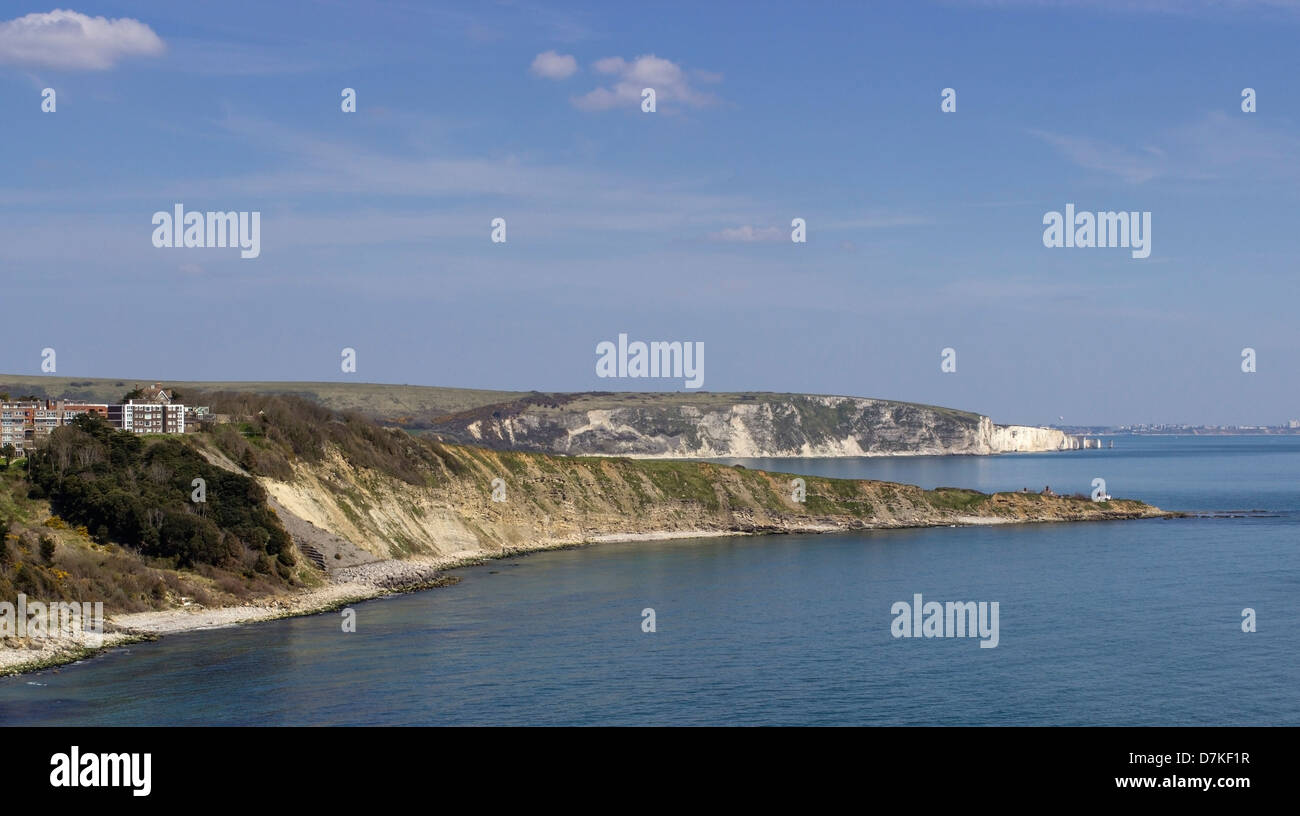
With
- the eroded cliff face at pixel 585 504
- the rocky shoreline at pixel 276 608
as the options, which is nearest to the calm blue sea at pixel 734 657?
the rocky shoreline at pixel 276 608

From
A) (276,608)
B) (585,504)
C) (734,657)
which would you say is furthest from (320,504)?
(734,657)

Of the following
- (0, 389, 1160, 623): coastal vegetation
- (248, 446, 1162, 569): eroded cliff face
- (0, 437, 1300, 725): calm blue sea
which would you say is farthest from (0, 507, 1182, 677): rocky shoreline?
(0, 437, 1300, 725): calm blue sea

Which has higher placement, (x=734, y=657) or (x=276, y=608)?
(x=276, y=608)

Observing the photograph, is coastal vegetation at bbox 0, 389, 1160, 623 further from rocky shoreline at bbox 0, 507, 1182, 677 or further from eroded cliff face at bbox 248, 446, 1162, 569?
rocky shoreline at bbox 0, 507, 1182, 677

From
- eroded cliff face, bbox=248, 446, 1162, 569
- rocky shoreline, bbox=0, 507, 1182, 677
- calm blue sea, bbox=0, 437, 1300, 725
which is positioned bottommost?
calm blue sea, bbox=0, 437, 1300, 725

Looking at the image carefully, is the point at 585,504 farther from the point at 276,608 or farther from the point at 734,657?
the point at 734,657

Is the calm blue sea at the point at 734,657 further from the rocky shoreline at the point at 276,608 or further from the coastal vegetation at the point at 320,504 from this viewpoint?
the coastal vegetation at the point at 320,504

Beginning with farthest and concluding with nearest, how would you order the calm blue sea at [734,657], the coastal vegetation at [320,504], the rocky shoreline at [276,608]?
the coastal vegetation at [320,504], the rocky shoreline at [276,608], the calm blue sea at [734,657]
